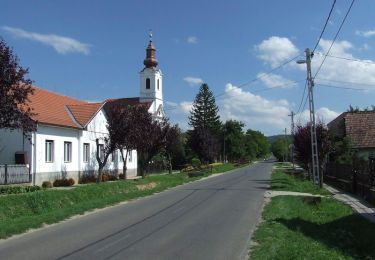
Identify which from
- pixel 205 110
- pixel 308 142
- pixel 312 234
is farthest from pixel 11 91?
pixel 205 110

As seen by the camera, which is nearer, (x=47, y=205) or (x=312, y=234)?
(x=312, y=234)

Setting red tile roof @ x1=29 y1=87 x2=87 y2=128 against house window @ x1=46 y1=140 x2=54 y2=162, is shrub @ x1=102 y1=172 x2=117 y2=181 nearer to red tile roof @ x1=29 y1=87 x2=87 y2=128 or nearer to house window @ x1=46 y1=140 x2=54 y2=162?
red tile roof @ x1=29 y1=87 x2=87 y2=128

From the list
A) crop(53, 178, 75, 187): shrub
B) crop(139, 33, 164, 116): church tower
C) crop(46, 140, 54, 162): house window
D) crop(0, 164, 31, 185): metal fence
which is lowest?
crop(53, 178, 75, 187): shrub

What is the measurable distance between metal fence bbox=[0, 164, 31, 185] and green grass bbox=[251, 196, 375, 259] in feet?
47.9

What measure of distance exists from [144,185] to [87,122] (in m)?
9.42

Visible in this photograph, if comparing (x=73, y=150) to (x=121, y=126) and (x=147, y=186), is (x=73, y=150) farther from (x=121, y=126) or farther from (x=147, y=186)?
(x=147, y=186)

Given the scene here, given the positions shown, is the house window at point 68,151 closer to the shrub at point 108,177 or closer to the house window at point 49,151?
the house window at point 49,151

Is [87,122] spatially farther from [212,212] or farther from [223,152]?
[223,152]

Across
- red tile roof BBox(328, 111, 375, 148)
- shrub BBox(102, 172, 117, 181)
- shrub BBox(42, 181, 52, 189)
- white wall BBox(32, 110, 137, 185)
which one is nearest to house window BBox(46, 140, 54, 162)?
white wall BBox(32, 110, 137, 185)

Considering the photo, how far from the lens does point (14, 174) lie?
2852 cm

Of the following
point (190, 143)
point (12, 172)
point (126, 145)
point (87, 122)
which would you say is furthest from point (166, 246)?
point (190, 143)

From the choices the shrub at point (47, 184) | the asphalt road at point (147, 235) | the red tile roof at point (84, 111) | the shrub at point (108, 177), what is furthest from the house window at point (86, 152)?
the asphalt road at point (147, 235)

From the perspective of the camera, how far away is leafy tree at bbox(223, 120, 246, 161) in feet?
356

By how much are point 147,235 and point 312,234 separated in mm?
4209
